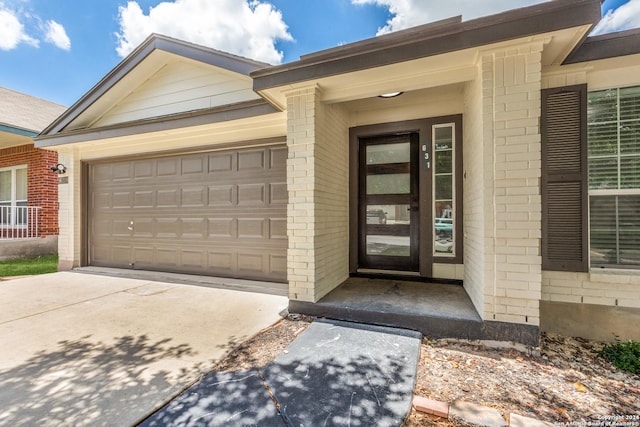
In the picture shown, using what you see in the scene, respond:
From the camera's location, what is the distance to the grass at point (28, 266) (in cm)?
556

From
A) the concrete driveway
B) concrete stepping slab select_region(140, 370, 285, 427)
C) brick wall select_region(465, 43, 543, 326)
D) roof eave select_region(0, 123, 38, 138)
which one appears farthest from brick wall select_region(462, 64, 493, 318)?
roof eave select_region(0, 123, 38, 138)

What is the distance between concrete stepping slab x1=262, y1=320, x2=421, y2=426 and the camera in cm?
167

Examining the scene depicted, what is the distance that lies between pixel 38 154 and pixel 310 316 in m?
8.92

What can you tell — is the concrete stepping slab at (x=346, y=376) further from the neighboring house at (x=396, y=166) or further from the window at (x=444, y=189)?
the window at (x=444, y=189)

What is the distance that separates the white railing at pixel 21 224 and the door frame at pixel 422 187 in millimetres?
8434

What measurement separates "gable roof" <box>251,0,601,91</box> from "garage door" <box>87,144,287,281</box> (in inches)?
62.3

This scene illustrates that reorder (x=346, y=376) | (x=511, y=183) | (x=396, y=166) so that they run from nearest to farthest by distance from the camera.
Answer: (x=346, y=376) < (x=511, y=183) < (x=396, y=166)

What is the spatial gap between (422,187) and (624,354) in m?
2.62

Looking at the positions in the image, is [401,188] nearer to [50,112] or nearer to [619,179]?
[619,179]

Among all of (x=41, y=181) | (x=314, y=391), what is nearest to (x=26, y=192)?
(x=41, y=181)

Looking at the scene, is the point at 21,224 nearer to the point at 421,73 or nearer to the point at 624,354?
the point at 421,73

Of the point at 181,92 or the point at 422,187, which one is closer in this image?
the point at 422,187

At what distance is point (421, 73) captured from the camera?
9.73ft

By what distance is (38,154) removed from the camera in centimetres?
729
